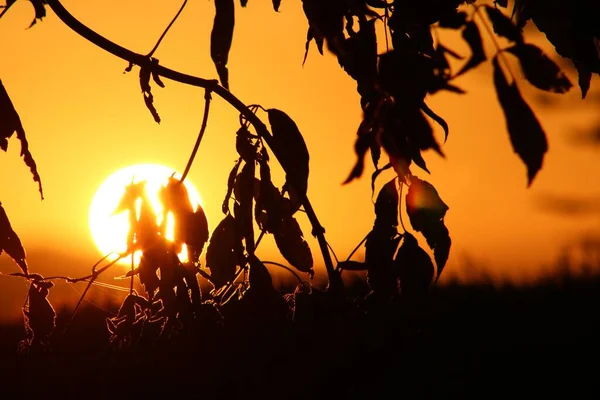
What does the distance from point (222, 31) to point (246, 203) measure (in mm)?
600

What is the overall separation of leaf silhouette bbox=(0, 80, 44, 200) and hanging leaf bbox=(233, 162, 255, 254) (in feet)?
1.48

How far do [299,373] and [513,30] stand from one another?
102cm

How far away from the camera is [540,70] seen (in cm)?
115

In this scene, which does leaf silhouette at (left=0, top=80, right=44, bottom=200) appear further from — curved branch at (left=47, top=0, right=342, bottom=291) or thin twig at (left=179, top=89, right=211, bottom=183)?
thin twig at (left=179, top=89, right=211, bottom=183)

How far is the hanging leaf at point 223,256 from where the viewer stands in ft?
6.35

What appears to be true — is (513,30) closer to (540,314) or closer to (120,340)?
(120,340)

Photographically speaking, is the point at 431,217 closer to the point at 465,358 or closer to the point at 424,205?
the point at 424,205

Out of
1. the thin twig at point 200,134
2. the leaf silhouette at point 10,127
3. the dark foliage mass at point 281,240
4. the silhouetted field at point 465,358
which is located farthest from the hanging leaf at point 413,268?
the silhouetted field at point 465,358

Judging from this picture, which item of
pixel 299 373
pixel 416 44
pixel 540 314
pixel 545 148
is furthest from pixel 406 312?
pixel 540 314

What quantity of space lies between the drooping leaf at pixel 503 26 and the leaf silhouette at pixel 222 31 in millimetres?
434

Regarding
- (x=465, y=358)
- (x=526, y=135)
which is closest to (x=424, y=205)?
(x=526, y=135)

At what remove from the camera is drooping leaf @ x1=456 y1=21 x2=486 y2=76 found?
123 cm

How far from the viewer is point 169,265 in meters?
1.85

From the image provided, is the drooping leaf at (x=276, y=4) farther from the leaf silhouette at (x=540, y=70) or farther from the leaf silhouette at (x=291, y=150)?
the leaf silhouette at (x=540, y=70)
